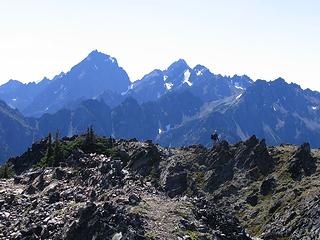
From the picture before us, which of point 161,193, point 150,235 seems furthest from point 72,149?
point 150,235

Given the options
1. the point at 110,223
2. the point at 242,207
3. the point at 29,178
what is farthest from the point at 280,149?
the point at 110,223

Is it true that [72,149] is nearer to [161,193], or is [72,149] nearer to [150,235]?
[161,193]

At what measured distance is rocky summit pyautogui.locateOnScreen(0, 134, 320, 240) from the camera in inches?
1999

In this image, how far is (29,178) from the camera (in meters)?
84.0

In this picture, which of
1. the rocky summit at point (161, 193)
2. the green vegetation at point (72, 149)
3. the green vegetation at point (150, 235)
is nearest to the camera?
the green vegetation at point (150, 235)

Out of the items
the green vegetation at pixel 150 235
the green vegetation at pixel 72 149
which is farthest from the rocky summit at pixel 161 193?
the green vegetation at pixel 72 149

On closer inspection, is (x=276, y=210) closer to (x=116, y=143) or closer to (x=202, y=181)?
(x=202, y=181)

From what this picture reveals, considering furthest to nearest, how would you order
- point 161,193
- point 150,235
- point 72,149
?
point 72,149
point 161,193
point 150,235

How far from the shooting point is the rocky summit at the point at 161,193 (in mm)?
50781

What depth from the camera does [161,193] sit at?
6344cm

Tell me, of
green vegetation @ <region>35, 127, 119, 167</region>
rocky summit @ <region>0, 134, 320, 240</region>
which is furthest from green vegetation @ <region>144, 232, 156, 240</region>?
green vegetation @ <region>35, 127, 119, 167</region>

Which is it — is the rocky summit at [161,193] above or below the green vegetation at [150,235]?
above

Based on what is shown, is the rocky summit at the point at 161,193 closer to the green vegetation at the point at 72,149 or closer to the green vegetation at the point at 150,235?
the green vegetation at the point at 150,235

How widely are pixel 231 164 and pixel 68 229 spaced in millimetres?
78446
